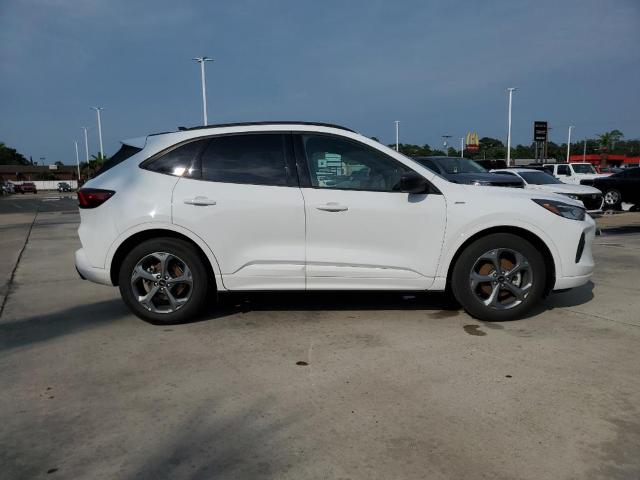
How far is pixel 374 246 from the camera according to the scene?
434 cm

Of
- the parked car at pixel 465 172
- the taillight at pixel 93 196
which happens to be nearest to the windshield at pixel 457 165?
the parked car at pixel 465 172

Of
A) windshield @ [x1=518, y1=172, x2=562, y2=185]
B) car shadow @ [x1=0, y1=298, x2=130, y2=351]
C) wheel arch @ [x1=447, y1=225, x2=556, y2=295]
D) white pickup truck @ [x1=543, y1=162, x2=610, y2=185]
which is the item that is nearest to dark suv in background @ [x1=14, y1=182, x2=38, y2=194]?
white pickup truck @ [x1=543, y1=162, x2=610, y2=185]

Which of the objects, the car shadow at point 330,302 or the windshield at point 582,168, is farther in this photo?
the windshield at point 582,168

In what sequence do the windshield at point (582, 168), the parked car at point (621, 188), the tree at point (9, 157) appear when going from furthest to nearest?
1. the tree at point (9, 157)
2. the windshield at point (582, 168)
3. the parked car at point (621, 188)

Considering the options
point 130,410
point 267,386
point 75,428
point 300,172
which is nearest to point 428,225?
point 300,172

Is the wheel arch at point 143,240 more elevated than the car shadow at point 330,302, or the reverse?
the wheel arch at point 143,240

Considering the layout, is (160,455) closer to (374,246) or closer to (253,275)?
(253,275)

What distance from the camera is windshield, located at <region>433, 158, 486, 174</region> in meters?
12.3

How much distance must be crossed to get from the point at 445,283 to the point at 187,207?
2.29 m

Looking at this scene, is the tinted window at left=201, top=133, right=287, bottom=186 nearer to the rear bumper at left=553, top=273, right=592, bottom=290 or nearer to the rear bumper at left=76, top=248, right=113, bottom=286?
the rear bumper at left=76, top=248, right=113, bottom=286

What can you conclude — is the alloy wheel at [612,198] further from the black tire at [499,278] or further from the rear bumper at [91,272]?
the rear bumper at [91,272]

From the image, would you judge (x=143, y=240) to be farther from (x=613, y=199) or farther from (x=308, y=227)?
(x=613, y=199)

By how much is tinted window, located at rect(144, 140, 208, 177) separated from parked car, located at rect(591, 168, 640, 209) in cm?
1647

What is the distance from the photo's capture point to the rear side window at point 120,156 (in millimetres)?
4629
